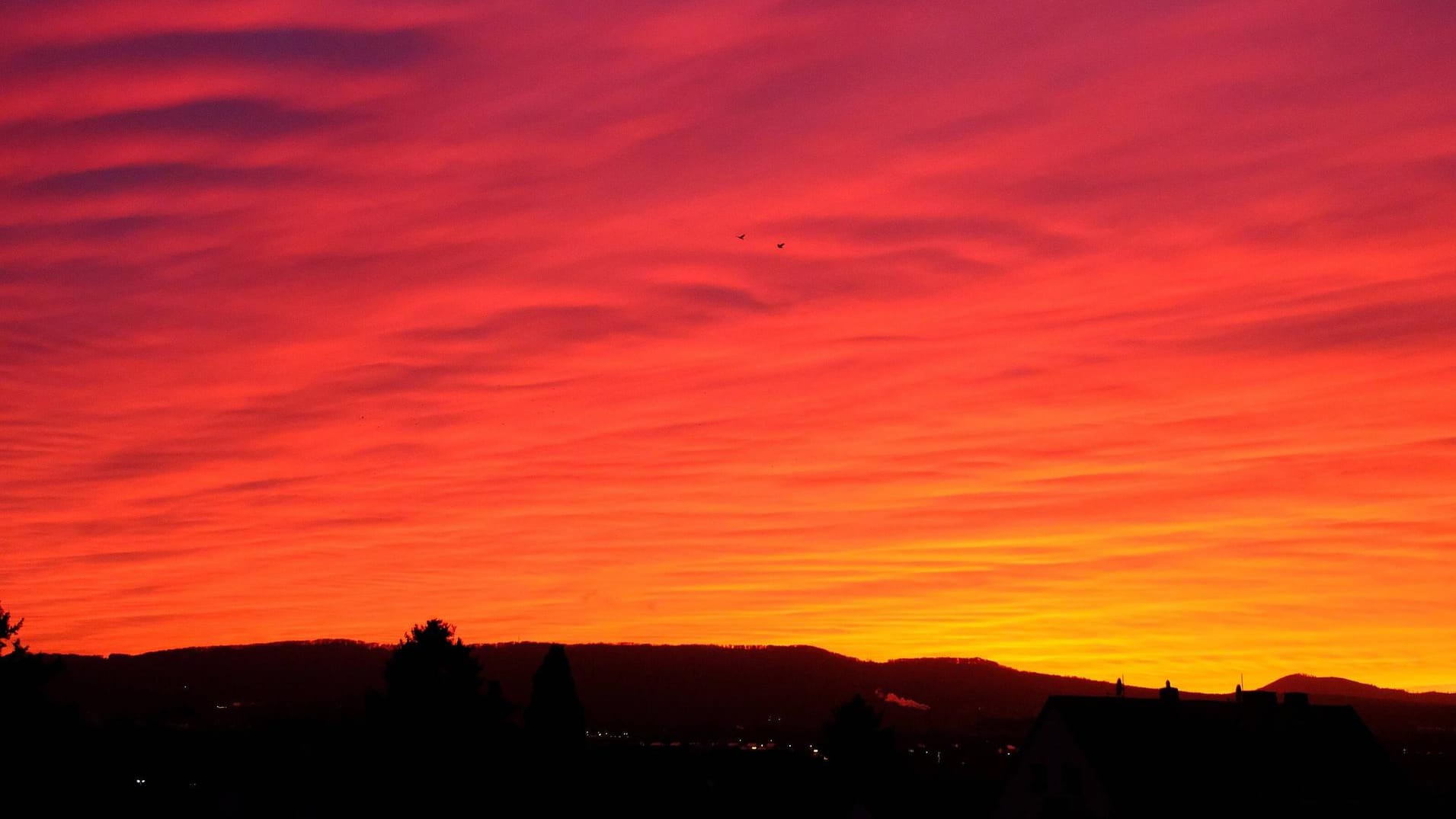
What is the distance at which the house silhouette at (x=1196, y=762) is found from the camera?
67.8 m

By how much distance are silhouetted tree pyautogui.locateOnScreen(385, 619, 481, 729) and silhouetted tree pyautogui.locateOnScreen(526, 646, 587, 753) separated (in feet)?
12.1

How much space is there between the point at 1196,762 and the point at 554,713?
1635 inches

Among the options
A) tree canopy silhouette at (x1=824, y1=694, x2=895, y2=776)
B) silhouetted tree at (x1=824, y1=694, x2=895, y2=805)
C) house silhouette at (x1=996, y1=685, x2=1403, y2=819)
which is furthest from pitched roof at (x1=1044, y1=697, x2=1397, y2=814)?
tree canopy silhouette at (x1=824, y1=694, x2=895, y2=776)

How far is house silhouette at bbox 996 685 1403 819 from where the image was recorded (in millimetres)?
67750

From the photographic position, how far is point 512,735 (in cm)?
9850

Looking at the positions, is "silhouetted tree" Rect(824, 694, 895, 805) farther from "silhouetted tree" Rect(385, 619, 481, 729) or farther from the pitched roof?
the pitched roof

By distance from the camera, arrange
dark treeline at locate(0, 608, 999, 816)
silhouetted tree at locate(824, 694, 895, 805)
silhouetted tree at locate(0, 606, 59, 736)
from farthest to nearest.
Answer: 1. silhouetted tree at locate(824, 694, 895, 805)
2. dark treeline at locate(0, 608, 999, 816)
3. silhouetted tree at locate(0, 606, 59, 736)

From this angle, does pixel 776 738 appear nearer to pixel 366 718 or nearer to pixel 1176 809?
pixel 366 718

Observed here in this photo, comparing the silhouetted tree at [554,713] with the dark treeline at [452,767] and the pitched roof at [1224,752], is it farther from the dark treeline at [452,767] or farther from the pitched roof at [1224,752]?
the pitched roof at [1224,752]

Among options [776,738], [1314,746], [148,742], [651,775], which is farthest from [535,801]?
[776,738]

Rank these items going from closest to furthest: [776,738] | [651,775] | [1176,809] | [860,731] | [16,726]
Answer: [16,726]
[1176,809]
[651,775]
[860,731]
[776,738]

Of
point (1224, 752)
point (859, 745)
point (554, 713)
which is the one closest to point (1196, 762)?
point (1224, 752)

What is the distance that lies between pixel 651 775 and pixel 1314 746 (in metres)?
37.6

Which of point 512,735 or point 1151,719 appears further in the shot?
point 512,735
